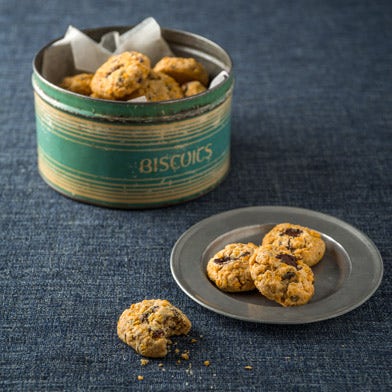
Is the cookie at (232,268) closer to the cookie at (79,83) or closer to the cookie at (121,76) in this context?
the cookie at (121,76)

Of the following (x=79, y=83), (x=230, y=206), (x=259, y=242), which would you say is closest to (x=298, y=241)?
(x=259, y=242)

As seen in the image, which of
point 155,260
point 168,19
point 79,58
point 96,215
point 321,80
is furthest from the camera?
point 168,19

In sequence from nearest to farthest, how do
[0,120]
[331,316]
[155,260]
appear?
[331,316], [155,260], [0,120]

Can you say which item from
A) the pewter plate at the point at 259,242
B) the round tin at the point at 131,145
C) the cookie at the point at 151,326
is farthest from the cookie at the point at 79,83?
the cookie at the point at 151,326

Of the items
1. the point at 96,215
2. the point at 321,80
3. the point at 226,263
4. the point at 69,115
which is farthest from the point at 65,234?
the point at 321,80

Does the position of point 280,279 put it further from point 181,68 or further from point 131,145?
point 181,68

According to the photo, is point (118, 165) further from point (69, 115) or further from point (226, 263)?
point (226, 263)

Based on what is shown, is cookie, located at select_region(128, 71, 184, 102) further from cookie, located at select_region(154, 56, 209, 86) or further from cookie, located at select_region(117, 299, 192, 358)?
cookie, located at select_region(117, 299, 192, 358)
